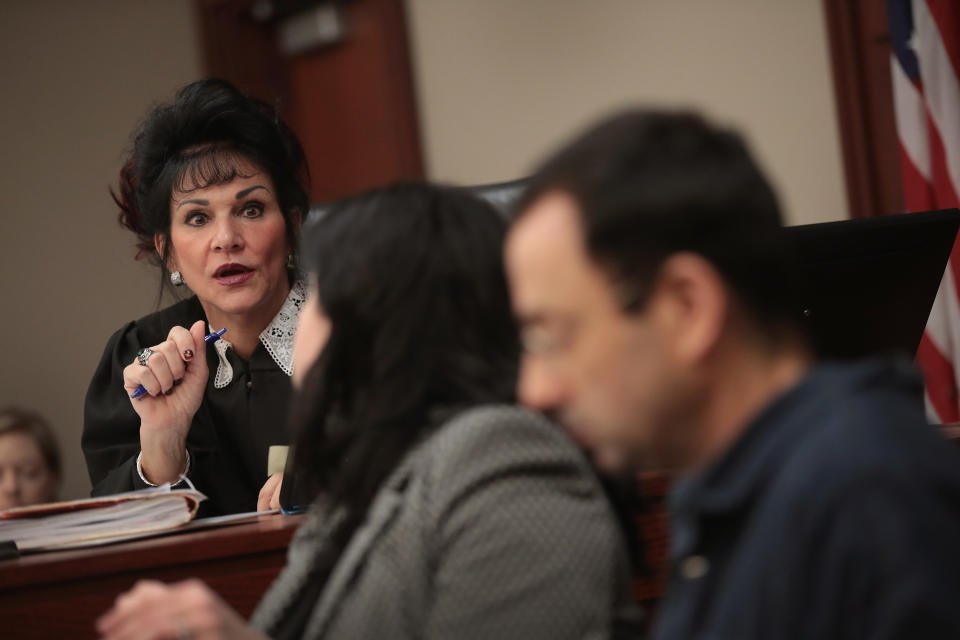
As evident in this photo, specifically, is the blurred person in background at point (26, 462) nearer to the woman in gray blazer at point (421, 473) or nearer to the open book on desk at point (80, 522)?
the open book on desk at point (80, 522)

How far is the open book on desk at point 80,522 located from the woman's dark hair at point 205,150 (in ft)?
2.98

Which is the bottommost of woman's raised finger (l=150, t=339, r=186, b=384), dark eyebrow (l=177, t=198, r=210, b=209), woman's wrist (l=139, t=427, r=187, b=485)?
woman's wrist (l=139, t=427, r=187, b=485)

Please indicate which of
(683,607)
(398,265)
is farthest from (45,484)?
(683,607)

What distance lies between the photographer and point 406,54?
4348 mm

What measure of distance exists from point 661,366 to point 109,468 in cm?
168

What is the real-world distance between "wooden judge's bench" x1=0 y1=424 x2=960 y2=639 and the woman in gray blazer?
0.27 meters

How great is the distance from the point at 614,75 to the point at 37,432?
211cm

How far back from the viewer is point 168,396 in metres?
2.05

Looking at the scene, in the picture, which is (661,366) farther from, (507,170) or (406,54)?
(406,54)

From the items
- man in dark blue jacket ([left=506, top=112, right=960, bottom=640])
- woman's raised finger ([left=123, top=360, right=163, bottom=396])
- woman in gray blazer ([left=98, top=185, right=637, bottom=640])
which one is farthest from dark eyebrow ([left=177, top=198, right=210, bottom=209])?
man in dark blue jacket ([left=506, top=112, right=960, bottom=640])

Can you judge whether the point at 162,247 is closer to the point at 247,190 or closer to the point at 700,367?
the point at 247,190

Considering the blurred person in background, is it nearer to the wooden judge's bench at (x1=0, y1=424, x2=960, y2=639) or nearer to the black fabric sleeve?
the black fabric sleeve

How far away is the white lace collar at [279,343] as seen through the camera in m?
2.19

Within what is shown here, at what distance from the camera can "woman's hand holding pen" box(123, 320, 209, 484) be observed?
199 cm
